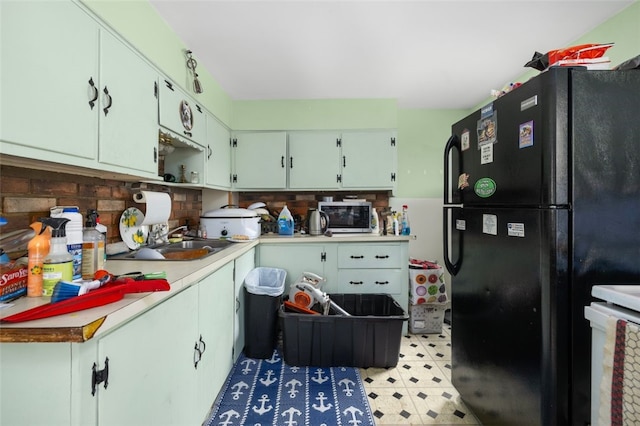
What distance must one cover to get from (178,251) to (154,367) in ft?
3.29

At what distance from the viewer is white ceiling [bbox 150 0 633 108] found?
152cm

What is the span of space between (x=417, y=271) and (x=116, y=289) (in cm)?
238

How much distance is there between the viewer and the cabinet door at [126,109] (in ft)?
3.51

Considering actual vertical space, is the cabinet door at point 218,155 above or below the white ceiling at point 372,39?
below

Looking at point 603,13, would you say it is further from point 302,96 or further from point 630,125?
point 302,96

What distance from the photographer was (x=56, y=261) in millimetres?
803

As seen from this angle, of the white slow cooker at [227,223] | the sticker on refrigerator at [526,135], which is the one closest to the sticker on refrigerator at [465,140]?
the sticker on refrigerator at [526,135]

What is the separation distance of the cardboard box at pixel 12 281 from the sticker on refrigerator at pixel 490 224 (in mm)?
1740

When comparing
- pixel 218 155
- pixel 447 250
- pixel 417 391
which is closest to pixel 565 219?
pixel 447 250

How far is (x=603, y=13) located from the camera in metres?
1.57

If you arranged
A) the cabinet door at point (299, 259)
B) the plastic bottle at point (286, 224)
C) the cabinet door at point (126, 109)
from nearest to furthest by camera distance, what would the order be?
the cabinet door at point (126, 109)
the cabinet door at point (299, 259)
the plastic bottle at point (286, 224)

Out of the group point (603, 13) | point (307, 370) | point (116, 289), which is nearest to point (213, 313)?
point (116, 289)

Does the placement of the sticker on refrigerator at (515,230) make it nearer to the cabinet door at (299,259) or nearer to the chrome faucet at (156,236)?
the cabinet door at (299,259)

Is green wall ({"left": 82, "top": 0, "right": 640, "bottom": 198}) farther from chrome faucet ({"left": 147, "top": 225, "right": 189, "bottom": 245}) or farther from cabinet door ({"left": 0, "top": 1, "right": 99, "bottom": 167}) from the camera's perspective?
chrome faucet ({"left": 147, "top": 225, "right": 189, "bottom": 245})
